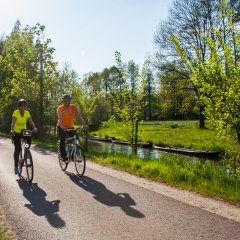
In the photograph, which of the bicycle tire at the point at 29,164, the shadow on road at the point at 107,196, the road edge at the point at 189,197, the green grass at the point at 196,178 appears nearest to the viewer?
the road edge at the point at 189,197

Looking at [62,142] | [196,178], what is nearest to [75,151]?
[62,142]

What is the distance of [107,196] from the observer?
7.40 metres

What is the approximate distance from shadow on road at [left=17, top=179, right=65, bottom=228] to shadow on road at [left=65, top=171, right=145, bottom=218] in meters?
0.92

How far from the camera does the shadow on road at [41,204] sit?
5.87m

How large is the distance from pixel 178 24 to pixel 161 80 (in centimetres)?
590

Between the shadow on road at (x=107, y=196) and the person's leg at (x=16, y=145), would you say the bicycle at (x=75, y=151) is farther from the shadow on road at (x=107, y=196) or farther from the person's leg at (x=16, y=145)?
the person's leg at (x=16, y=145)

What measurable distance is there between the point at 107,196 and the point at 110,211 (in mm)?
1102

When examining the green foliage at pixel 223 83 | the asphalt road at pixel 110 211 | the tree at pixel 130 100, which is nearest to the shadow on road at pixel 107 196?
the asphalt road at pixel 110 211

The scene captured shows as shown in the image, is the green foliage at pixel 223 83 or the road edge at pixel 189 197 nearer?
the road edge at pixel 189 197

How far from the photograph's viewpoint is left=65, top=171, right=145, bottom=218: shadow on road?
632 centimetres

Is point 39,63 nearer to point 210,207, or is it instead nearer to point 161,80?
point 161,80

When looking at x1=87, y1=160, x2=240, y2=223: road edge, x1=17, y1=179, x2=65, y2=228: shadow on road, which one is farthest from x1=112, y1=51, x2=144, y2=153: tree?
x1=17, y1=179, x2=65, y2=228: shadow on road

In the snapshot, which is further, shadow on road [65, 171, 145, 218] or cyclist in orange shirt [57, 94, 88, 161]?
cyclist in orange shirt [57, 94, 88, 161]

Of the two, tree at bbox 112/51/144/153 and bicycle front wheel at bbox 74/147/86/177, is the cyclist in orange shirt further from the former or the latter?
tree at bbox 112/51/144/153
